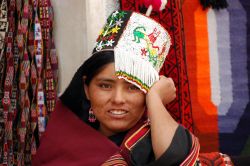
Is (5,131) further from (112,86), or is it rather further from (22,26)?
(112,86)

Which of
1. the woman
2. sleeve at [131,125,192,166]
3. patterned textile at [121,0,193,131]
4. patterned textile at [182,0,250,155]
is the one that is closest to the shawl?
the woman

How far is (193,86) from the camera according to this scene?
2.00m

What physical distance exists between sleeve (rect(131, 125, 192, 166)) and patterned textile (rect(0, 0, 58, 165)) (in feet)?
2.35

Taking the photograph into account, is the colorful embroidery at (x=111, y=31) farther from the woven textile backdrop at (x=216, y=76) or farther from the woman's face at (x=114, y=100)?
the woven textile backdrop at (x=216, y=76)

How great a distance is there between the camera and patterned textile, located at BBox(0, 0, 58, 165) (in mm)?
1870

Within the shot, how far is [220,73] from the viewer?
78.9 inches

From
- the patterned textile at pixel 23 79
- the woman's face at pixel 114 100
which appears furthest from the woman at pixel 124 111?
the patterned textile at pixel 23 79

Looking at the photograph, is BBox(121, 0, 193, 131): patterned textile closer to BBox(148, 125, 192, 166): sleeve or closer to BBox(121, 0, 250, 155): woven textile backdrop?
BBox(121, 0, 250, 155): woven textile backdrop

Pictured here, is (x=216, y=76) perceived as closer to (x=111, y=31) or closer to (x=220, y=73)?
(x=220, y=73)

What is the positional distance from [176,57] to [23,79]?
2.20ft

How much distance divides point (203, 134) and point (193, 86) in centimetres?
23

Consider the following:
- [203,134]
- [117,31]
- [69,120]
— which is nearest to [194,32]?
[203,134]

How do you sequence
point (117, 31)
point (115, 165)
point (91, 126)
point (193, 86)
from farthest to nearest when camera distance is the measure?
point (193, 86), point (91, 126), point (117, 31), point (115, 165)

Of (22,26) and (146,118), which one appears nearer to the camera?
(146,118)
